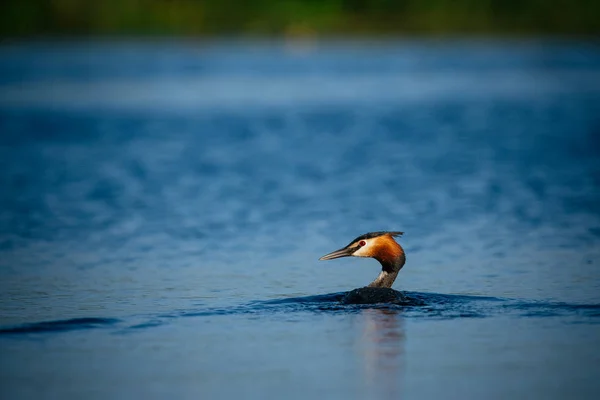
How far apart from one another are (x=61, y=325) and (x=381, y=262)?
2747 millimetres

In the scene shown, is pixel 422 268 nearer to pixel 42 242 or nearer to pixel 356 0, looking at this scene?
pixel 42 242

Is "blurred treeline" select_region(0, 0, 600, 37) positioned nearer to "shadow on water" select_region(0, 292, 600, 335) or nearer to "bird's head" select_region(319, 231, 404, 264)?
"bird's head" select_region(319, 231, 404, 264)

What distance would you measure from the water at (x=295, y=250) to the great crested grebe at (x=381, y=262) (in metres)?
0.19

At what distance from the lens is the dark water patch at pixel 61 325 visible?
376 inches

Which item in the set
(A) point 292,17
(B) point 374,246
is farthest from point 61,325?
(A) point 292,17

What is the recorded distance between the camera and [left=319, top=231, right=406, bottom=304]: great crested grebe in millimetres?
10242

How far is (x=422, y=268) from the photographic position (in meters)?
12.1

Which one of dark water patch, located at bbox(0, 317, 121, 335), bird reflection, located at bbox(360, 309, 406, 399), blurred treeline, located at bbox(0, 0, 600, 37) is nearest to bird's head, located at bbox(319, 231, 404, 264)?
bird reflection, located at bbox(360, 309, 406, 399)

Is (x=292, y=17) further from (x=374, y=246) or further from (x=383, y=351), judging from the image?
(x=383, y=351)

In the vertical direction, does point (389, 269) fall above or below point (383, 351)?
above

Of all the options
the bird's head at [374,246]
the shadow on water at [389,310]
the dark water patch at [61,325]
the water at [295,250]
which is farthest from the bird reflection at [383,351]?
the dark water patch at [61,325]

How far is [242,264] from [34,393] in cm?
480

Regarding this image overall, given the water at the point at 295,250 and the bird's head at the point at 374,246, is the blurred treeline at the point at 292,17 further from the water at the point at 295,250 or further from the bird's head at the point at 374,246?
the bird's head at the point at 374,246

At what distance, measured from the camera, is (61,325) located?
9695mm
